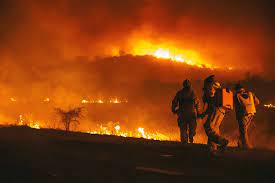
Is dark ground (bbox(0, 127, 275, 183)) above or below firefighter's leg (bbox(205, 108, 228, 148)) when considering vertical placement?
below

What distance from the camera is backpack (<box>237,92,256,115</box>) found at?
1270 centimetres

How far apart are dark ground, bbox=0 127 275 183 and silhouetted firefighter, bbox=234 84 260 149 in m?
1.76

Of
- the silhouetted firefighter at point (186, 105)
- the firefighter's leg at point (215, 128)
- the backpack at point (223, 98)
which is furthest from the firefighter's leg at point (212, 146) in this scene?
the silhouetted firefighter at point (186, 105)

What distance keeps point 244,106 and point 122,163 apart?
5.63 meters

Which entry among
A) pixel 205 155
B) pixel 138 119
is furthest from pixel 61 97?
pixel 205 155

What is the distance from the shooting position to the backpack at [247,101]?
41.7 feet

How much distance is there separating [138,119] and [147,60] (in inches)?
534

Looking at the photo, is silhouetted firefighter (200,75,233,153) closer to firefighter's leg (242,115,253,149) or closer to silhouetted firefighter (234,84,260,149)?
silhouetted firefighter (234,84,260,149)

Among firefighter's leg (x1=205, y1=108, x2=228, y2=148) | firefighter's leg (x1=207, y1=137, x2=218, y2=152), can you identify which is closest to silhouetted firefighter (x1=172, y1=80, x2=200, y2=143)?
firefighter's leg (x1=207, y1=137, x2=218, y2=152)

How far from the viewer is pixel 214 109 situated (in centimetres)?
1020

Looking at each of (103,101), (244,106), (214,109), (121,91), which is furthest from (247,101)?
(121,91)

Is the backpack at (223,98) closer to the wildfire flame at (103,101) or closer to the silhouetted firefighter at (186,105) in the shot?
the silhouetted firefighter at (186,105)

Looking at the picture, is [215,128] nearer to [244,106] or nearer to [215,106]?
[215,106]

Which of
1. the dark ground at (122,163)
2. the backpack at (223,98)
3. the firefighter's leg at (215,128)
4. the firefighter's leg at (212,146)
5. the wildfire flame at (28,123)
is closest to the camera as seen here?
the dark ground at (122,163)
